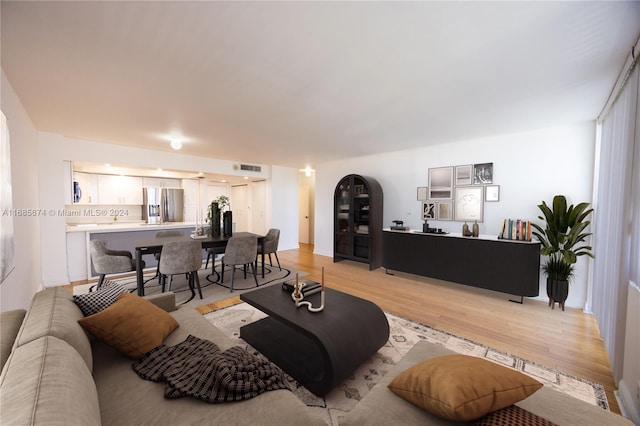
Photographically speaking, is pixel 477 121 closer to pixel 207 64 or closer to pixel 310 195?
pixel 207 64

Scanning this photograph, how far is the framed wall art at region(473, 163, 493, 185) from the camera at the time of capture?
4.11 metres

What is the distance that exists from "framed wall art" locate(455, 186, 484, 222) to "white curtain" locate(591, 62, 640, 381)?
1.36 m

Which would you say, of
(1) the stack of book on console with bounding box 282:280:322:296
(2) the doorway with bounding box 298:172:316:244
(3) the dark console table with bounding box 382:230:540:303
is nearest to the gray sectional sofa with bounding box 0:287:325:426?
(1) the stack of book on console with bounding box 282:280:322:296

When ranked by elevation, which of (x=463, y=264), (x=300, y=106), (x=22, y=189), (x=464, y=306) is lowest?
(x=464, y=306)

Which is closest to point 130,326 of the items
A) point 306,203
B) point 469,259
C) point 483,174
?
point 469,259

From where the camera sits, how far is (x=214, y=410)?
1.09 metres

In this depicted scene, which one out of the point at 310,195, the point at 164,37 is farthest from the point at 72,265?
the point at 310,195

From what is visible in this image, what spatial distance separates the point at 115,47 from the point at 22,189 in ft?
6.78

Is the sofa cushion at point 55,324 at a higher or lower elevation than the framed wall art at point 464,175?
lower

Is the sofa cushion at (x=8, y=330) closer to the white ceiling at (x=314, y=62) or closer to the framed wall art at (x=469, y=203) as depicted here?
the white ceiling at (x=314, y=62)

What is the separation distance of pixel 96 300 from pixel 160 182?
17.8 feet

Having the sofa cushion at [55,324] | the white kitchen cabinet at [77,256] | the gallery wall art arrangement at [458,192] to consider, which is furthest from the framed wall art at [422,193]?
the white kitchen cabinet at [77,256]

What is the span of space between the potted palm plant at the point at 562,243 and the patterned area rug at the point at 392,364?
5.50 feet

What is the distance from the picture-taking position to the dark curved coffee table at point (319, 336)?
5.73 ft
